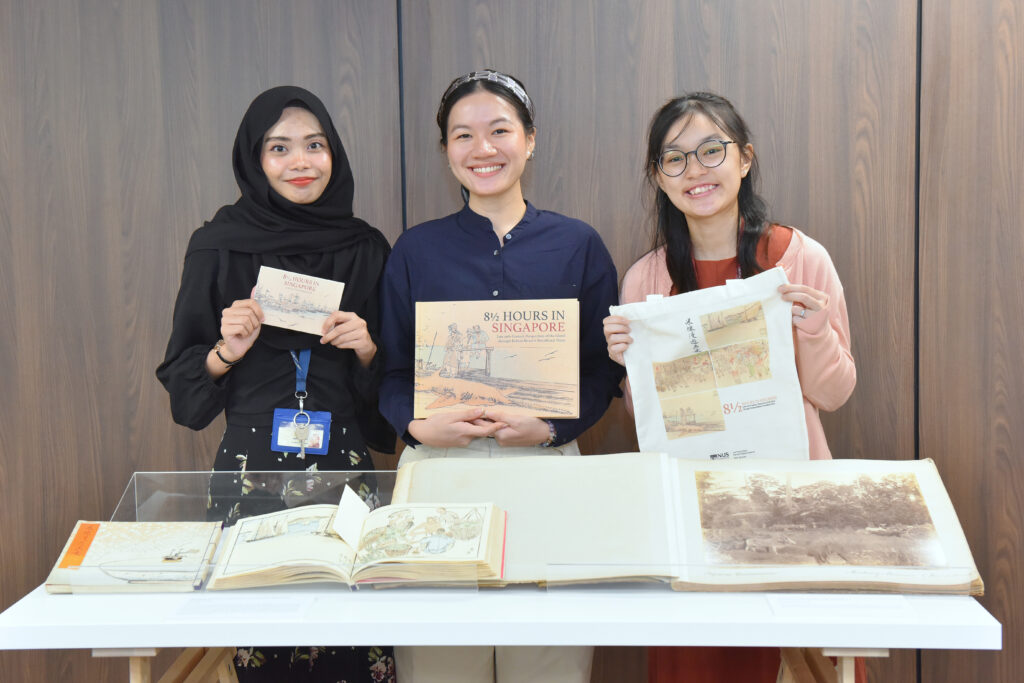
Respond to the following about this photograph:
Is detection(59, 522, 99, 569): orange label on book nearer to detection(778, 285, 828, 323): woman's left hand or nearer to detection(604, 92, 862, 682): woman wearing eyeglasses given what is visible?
detection(604, 92, 862, 682): woman wearing eyeglasses

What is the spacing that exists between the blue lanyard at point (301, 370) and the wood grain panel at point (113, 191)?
83 cm

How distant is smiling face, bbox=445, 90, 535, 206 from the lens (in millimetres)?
2031

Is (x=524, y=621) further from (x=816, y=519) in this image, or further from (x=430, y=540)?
(x=816, y=519)

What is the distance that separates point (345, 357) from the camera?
210cm

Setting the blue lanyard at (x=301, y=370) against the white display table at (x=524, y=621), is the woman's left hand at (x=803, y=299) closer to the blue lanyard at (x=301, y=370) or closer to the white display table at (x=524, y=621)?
the white display table at (x=524, y=621)

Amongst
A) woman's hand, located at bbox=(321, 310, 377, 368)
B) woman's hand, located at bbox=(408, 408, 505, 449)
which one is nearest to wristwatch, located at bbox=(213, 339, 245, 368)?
woman's hand, located at bbox=(321, 310, 377, 368)

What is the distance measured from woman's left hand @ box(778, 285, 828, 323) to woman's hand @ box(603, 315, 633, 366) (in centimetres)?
35

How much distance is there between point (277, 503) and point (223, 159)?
5.19 ft

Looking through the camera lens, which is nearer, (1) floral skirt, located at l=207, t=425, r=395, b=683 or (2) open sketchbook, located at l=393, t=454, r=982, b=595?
(2) open sketchbook, located at l=393, t=454, r=982, b=595

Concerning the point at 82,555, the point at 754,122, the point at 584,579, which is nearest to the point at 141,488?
the point at 82,555

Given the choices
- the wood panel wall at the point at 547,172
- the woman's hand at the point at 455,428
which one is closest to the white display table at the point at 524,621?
the woman's hand at the point at 455,428

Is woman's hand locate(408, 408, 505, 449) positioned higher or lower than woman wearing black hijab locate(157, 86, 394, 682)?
lower

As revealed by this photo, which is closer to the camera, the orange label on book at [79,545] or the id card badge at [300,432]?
the orange label on book at [79,545]

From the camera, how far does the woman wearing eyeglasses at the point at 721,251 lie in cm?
189
